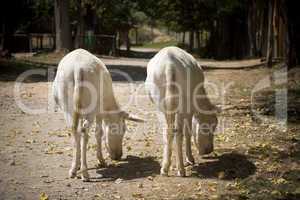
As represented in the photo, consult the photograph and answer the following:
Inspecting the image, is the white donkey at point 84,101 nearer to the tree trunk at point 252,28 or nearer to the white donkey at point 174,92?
the white donkey at point 174,92

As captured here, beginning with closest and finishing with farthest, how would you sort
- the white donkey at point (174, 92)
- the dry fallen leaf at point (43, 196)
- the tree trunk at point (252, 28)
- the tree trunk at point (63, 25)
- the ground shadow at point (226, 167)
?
the dry fallen leaf at point (43, 196)
the white donkey at point (174, 92)
the ground shadow at point (226, 167)
the tree trunk at point (63, 25)
the tree trunk at point (252, 28)

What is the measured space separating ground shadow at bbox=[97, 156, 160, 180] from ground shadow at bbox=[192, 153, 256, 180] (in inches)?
27.0

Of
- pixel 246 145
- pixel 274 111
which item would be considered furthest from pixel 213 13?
pixel 246 145

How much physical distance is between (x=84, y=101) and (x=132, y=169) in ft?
4.44

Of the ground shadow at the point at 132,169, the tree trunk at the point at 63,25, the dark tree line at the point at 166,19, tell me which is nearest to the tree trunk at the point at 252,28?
the dark tree line at the point at 166,19

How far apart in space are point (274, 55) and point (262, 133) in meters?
18.3

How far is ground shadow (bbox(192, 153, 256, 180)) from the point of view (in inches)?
315

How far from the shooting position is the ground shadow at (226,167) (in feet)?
26.2

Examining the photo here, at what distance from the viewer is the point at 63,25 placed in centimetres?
2889

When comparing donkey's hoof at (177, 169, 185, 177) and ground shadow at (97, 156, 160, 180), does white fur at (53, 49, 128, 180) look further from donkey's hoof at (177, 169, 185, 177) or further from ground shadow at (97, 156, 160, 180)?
donkey's hoof at (177, 169, 185, 177)

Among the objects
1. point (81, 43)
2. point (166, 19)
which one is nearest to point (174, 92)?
point (81, 43)

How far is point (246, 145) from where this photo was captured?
998 cm

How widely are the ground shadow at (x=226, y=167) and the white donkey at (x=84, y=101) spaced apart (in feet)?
4.65

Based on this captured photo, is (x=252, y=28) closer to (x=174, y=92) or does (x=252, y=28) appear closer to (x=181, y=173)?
(x=174, y=92)
